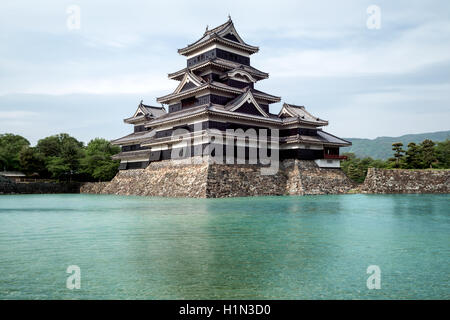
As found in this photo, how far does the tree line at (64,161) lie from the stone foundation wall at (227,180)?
31.1ft

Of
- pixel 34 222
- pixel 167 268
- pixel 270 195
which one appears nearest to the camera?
pixel 167 268

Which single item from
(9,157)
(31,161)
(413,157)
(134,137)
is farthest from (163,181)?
(9,157)

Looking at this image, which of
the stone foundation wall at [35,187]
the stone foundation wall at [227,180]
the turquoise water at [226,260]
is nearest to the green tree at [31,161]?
the stone foundation wall at [35,187]

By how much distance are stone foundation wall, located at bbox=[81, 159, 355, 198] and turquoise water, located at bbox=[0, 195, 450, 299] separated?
15.3 metres

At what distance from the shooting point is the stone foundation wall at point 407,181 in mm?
30297

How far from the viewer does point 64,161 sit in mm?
47000

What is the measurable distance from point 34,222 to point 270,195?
64.9 feet

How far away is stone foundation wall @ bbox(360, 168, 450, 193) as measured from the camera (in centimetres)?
3030

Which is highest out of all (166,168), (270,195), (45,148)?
(45,148)

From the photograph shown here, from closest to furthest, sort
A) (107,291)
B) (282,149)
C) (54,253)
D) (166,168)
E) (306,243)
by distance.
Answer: (107,291) → (54,253) → (306,243) → (166,168) → (282,149)

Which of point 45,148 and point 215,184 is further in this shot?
point 45,148

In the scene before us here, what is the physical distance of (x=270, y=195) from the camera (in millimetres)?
29062
